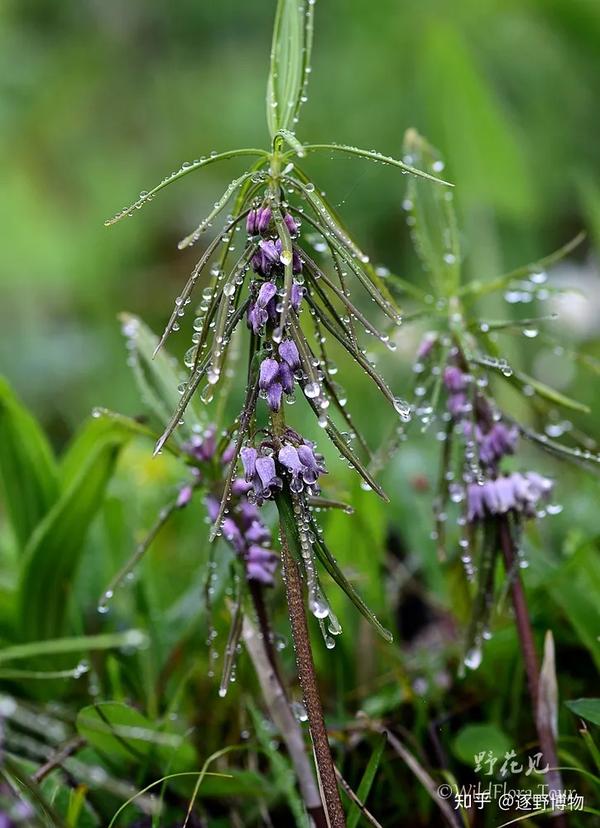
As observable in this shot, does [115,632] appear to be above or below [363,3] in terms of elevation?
below

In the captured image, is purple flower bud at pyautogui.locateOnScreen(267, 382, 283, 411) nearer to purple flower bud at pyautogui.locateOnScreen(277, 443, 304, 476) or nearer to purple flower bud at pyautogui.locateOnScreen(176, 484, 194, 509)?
purple flower bud at pyautogui.locateOnScreen(277, 443, 304, 476)

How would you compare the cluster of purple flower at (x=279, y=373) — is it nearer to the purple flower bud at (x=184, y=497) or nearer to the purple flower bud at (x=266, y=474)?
the purple flower bud at (x=266, y=474)

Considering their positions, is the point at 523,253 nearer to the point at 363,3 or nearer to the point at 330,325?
the point at 363,3

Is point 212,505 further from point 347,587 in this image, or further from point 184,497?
point 347,587

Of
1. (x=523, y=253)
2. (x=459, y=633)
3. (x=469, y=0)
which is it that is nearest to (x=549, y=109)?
(x=469, y=0)

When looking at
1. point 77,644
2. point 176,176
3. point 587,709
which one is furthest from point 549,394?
point 77,644
